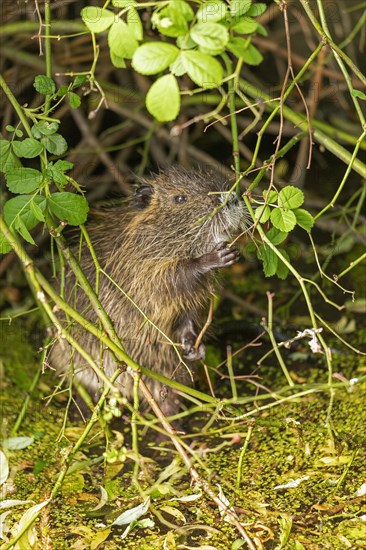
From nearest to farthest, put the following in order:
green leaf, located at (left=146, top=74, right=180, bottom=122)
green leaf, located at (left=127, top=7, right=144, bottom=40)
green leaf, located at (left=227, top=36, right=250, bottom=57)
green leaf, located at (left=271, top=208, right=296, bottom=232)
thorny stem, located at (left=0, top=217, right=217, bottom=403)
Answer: green leaf, located at (left=146, top=74, right=180, bottom=122) < green leaf, located at (left=127, top=7, right=144, bottom=40) < green leaf, located at (left=227, top=36, right=250, bottom=57) < thorny stem, located at (left=0, top=217, right=217, bottom=403) < green leaf, located at (left=271, top=208, right=296, bottom=232)

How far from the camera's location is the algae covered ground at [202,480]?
101 inches

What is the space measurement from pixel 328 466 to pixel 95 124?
9.93 feet

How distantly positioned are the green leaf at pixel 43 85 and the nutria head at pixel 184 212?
2.55ft

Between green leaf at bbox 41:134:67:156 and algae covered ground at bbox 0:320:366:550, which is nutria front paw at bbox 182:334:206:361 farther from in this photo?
green leaf at bbox 41:134:67:156

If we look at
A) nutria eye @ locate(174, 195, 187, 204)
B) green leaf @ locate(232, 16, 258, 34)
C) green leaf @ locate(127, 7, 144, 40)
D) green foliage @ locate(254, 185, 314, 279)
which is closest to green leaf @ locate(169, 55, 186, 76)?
green leaf @ locate(127, 7, 144, 40)

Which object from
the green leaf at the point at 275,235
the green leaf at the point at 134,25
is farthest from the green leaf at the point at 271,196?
the green leaf at the point at 134,25

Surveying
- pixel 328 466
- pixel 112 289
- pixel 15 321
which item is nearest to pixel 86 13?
pixel 112 289

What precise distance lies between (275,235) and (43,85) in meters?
0.90

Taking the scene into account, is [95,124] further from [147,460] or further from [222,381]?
[147,460]

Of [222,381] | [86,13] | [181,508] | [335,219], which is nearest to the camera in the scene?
[86,13]

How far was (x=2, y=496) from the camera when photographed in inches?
114

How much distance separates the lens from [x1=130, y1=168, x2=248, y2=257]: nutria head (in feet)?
10.5

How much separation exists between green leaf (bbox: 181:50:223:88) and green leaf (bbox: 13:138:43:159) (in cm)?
93

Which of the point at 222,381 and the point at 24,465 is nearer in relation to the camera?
the point at 24,465
